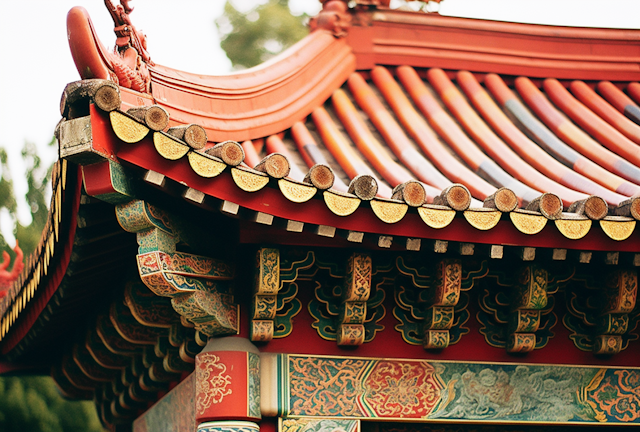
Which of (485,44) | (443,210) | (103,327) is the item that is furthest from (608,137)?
(103,327)

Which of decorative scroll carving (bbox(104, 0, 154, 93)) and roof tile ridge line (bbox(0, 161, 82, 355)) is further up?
decorative scroll carving (bbox(104, 0, 154, 93))

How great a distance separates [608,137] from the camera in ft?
15.9

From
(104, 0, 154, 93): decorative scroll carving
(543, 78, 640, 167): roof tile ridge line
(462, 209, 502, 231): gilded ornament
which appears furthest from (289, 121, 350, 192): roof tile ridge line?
(543, 78, 640, 167): roof tile ridge line

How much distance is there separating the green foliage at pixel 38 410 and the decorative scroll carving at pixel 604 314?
890 centimetres

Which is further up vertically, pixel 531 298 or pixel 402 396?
pixel 531 298

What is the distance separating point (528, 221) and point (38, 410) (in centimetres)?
969

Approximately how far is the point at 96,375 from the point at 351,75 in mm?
2468

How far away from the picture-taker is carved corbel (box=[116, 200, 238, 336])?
3.29m

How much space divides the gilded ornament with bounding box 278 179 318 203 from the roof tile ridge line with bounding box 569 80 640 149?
8.20 feet

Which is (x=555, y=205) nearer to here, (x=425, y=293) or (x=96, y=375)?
(x=425, y=293)

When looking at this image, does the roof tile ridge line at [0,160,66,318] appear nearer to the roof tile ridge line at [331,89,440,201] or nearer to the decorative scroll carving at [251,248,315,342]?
the decorative scroll carving at [251,248,315,342]

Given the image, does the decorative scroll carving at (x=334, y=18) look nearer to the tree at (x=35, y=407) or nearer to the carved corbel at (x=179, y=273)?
the carved corbel at (x=179, y=273)

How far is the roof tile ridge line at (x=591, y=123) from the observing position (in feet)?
15.5

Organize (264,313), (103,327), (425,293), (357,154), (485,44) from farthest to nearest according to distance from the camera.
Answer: (485,44), (103,327), (357,154), (425,293), (264,313)
